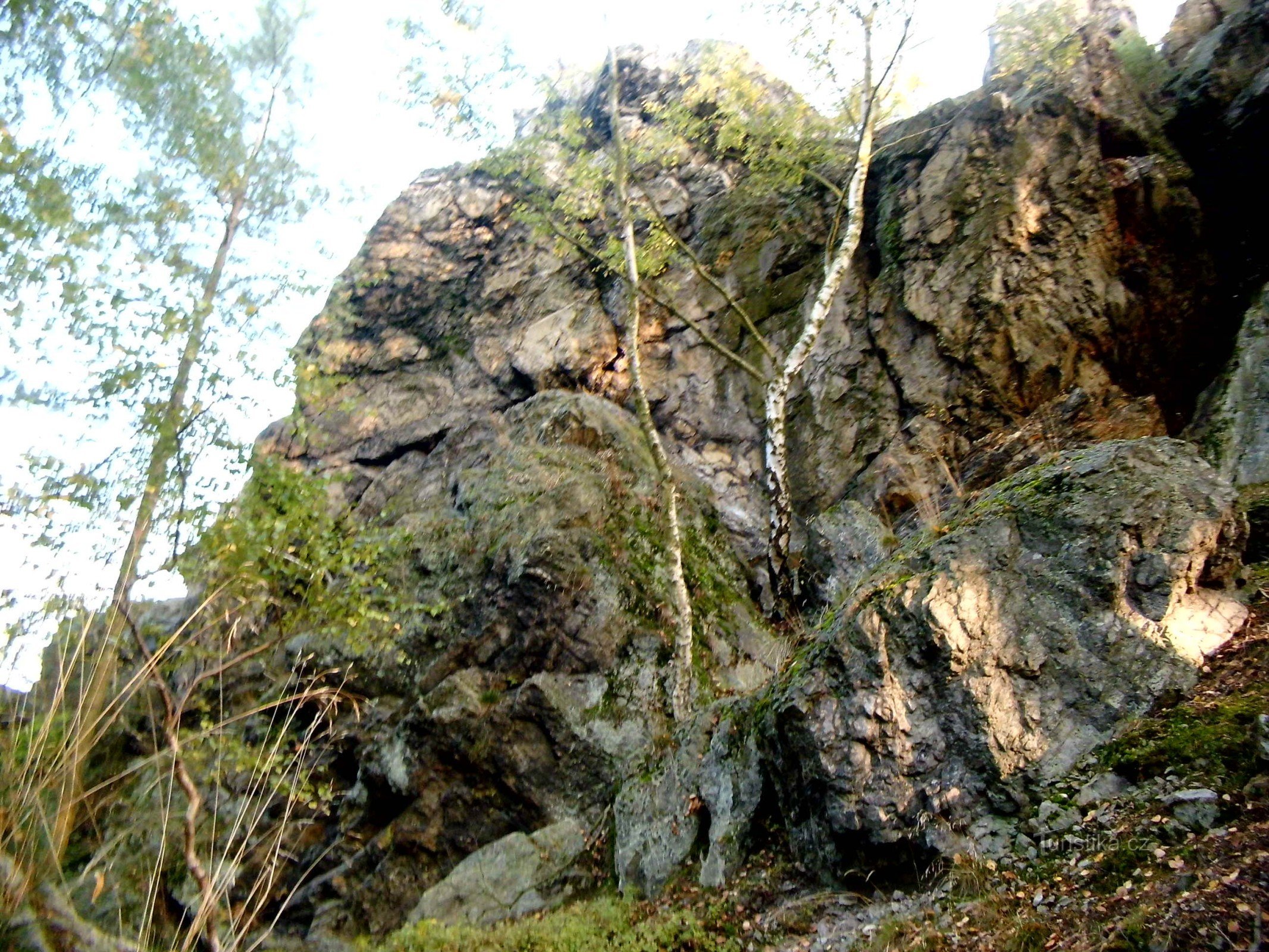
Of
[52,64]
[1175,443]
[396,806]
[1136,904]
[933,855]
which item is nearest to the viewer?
[1136,904]

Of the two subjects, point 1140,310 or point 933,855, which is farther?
point 1140,310

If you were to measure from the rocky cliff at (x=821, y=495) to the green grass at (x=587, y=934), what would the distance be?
63cm

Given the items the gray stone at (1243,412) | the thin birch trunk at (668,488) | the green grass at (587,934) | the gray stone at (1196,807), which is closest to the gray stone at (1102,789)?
the gray stone at (1196,807)

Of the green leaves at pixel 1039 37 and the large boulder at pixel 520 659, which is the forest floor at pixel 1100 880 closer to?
the large boulder at pixel 520 659

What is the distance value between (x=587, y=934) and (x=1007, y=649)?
13.8 feet

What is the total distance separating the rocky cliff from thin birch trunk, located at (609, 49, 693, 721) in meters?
0.51

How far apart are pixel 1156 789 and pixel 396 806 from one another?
27.7 feet

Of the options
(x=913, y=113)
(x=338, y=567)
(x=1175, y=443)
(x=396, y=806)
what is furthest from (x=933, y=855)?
(x=913, y=113)

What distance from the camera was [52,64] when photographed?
22.9 feet

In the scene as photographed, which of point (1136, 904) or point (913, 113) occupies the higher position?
point (913, 113)

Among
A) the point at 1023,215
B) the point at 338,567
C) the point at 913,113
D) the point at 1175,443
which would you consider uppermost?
the point at 913,113

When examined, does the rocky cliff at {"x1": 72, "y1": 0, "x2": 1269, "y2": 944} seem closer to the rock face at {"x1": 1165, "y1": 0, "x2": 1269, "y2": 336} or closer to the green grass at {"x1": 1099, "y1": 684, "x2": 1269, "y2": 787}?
the rock face at {"x1": 1165, "y1": 0, "x2": 1269, "y2": 336}

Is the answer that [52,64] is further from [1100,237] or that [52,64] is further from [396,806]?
[1100,237]

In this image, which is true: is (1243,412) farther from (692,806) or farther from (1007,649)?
(692,806)
